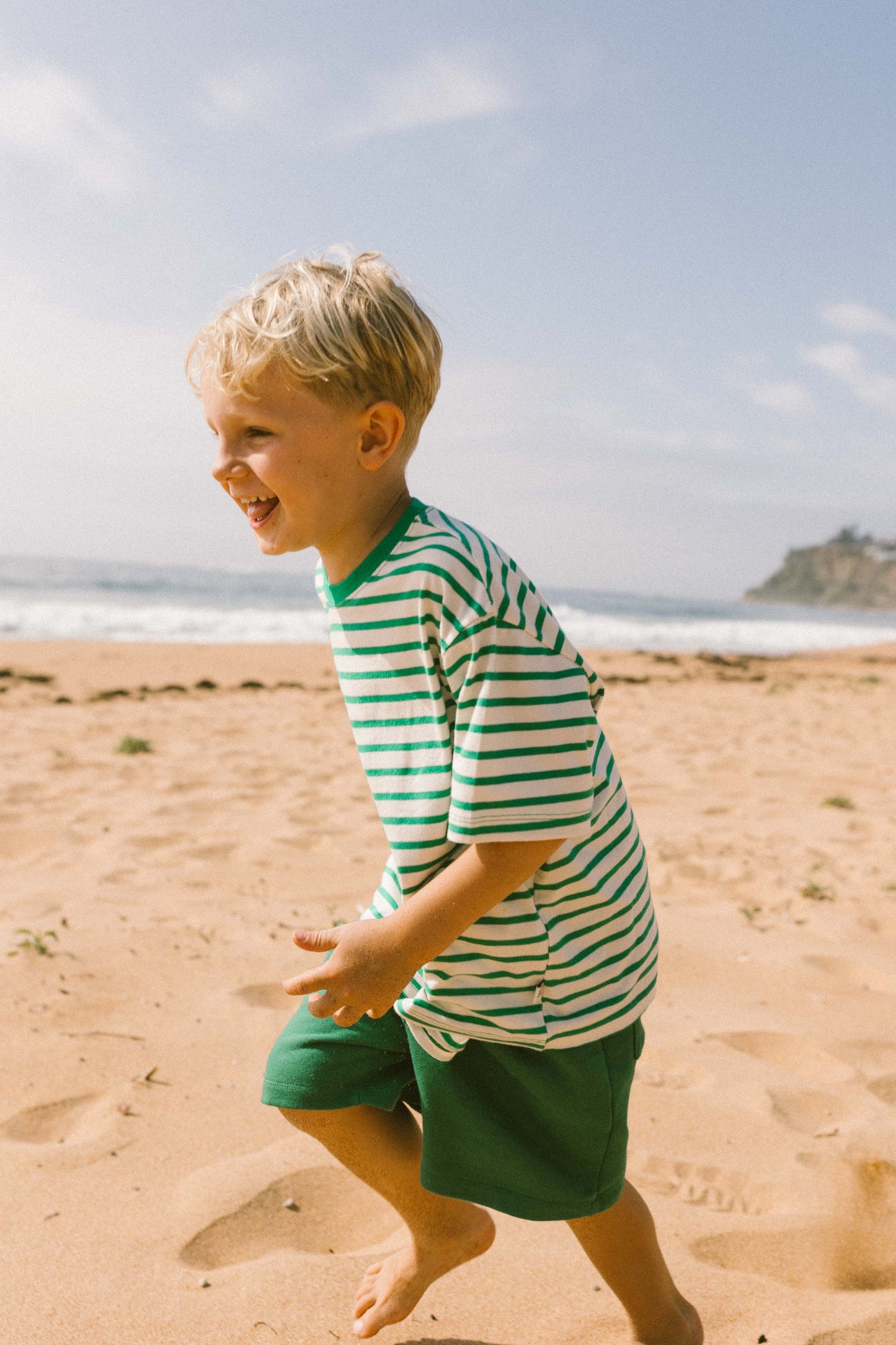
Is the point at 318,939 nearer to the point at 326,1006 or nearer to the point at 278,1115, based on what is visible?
the point at 326,1006

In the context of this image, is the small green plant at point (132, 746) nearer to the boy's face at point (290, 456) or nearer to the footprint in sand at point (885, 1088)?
the footprint in sand at point (885, 1088)

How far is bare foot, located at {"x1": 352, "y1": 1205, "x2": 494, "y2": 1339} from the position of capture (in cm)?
155

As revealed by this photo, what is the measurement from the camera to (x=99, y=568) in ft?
127

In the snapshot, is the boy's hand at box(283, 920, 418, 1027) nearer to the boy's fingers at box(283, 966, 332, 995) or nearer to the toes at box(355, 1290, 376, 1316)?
the boy's fingers at box(283, 966, 332, 995)

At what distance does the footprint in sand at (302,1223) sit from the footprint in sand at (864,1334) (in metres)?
0.76

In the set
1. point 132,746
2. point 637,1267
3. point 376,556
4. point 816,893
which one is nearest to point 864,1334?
point 637,1267

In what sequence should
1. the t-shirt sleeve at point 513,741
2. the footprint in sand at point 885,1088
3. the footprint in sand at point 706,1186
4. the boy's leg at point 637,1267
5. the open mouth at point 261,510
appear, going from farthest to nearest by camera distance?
the footprint in sand at point 885,1088, the footprint in sand at point 706,1186, the boy's leg at point 637,1267, the open mouth at point 261,510, the t-shirt sleeve at point 513,741

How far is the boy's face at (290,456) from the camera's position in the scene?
1310mm

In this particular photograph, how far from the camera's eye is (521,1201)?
139 cm

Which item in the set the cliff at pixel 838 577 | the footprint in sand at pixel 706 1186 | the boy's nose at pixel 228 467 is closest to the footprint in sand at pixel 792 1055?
the footprint in sand at pixel 706 1186

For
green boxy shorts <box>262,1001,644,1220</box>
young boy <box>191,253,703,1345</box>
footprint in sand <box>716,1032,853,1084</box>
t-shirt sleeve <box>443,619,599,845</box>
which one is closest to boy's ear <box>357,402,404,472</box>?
young boy <box>191,253,703,1345</box>

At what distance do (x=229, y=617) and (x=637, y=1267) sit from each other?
20.4m

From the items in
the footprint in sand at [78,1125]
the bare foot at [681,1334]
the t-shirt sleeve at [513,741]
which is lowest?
the footprint in sand at [78,1125]

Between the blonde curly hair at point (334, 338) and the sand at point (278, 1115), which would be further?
the sand at point (278, 1115)
